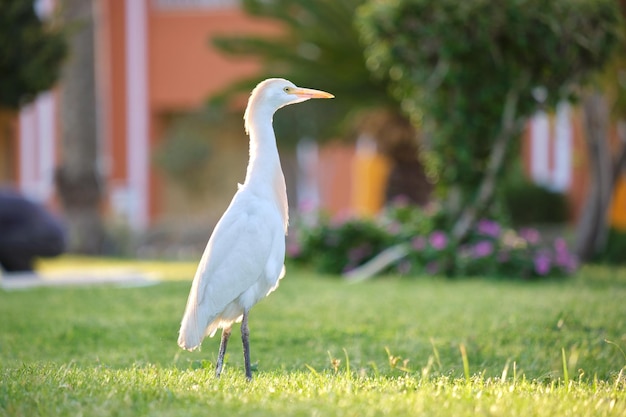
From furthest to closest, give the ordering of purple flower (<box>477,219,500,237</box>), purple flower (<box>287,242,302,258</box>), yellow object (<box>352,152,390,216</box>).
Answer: yellow object (<box>352,152,390,216</box>) → purple flower (<box>287,242,302,258</box>) → purple flower (<box>477,219,500,237</box>)

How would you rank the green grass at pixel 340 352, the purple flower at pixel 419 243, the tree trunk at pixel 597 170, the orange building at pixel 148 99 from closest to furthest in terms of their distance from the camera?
1. the green grass at pixel 340 352
2. the purple flower at pixel 419 243
3. the tree trunk at pixel 597 170
4. the orange building at pixel 148 99

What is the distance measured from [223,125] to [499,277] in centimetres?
1315

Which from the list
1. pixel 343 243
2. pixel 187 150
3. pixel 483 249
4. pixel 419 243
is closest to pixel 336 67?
pixel 343 243

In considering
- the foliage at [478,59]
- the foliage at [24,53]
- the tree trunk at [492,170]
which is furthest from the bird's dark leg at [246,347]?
the tree trunk at [492,170]


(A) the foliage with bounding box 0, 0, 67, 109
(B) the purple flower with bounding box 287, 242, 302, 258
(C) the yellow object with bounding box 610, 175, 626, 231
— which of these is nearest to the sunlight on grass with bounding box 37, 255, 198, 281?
(B) the purple flower with bounding box 287, 242, 302, 258

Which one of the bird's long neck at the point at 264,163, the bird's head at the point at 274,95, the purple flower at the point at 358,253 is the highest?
the bird's head at the point at 274,95

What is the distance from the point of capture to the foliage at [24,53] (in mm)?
9062

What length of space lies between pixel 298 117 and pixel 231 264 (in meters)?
13.1

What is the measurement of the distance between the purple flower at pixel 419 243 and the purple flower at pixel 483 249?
578 mm

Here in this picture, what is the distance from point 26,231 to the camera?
10641 mm

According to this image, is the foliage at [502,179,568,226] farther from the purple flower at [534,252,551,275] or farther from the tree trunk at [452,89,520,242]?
the purple flower at [534,252,551,275]

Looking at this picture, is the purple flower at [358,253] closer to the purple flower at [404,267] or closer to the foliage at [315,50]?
the purple flower at [404,267]

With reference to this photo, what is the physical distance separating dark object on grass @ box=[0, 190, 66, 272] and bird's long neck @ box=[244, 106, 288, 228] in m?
6.46

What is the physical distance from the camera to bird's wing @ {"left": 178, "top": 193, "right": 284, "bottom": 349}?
4.55 m
